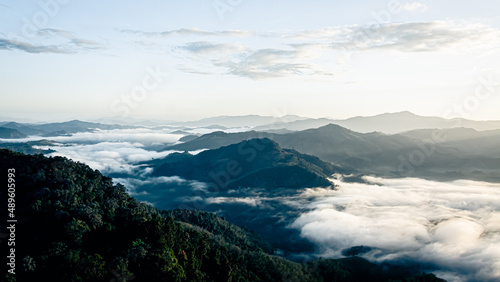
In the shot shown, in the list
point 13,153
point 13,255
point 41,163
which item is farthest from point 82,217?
point 13,153

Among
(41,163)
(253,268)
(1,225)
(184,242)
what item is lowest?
(253,268)

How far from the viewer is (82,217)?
A: 114 meters

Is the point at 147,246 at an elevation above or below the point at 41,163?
below

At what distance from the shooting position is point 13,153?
16738 centimetres

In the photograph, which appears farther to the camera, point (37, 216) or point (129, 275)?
point (37, 216)

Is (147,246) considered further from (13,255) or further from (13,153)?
(13,153)

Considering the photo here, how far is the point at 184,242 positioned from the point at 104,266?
36116 millimetres

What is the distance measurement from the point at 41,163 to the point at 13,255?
80.4m

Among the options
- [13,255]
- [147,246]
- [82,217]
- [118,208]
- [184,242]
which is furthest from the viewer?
[118,208]

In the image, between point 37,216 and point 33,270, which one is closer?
point 33,270

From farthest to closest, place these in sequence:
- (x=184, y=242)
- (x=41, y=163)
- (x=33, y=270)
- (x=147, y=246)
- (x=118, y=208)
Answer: (x=41, y=163)
(x=118, y=208)
(x=184, y=242)
(x=147, y=246)
(x=33, y=270)

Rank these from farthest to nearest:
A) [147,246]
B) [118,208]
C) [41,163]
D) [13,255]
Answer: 1. [41,163]
2. [118,208]
3. [147,246]
4. [13,255]

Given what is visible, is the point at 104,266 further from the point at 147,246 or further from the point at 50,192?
the point at 50,192

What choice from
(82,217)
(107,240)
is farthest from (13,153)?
(107,240)
